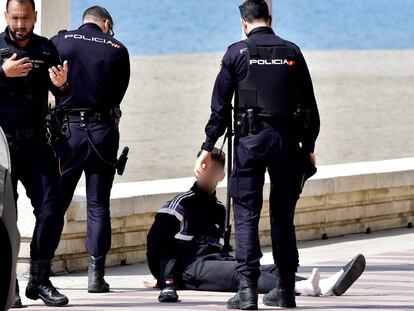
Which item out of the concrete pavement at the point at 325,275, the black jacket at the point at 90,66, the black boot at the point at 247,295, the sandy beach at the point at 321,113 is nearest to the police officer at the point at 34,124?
the concrete pavement at the point at 325,275

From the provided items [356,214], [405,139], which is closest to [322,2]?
[405,139]

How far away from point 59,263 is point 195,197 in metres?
1.28

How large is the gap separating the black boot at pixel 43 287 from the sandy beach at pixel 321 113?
1008cm

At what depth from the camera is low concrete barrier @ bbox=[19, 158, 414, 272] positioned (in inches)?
400

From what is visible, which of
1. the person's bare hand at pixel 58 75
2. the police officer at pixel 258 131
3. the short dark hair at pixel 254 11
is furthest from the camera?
the person's bare hand at pixel 58 75

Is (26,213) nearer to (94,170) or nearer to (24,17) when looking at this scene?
(94,170)

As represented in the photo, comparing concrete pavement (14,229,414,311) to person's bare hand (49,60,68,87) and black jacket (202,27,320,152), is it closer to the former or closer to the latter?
black jacket (202,27,320,152)

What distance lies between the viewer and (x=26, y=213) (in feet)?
32.6

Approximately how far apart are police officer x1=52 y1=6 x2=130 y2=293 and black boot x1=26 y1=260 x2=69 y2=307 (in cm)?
66

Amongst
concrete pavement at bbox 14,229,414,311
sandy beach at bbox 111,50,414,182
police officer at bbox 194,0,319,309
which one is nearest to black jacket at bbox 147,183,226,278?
concrete pavement at bbox 14,229,414,311

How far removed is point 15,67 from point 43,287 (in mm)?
1313

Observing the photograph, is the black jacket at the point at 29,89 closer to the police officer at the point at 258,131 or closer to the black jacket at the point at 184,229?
the police officer at the point at 258,131

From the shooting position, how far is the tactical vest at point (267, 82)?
A: 27.5 feet

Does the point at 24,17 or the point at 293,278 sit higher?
the point at 24,17
